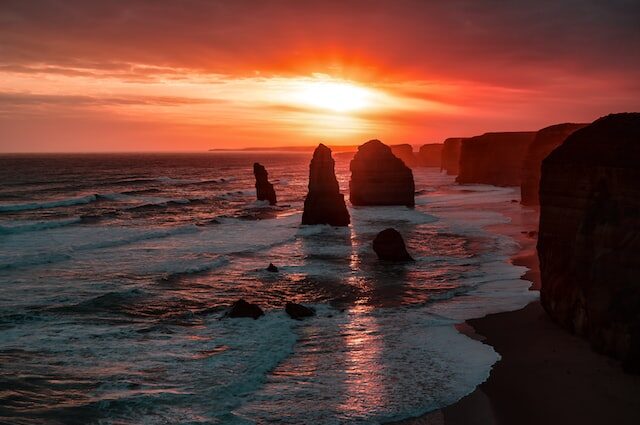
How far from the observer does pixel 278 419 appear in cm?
1338

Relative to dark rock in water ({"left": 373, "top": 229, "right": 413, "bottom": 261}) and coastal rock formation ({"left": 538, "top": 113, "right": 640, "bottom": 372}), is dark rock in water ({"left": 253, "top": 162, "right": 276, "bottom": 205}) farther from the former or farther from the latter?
coastal rock formation ({"left": 538, "top": 113, "right": 640, "bottom": 372})

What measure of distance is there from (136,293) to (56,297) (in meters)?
3.42

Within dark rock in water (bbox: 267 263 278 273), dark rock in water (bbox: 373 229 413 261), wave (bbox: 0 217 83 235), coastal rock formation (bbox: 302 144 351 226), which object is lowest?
wave (bbox: 0 217 83 235)

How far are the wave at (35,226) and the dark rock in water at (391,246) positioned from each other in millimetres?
31966

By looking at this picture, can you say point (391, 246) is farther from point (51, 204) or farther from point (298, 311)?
point (51, 204)

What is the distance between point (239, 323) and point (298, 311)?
2403 mm

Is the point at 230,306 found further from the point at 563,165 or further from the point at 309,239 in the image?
the point at 309,239

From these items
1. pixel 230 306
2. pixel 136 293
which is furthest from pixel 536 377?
pixel 136 293

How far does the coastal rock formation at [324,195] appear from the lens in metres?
47.4

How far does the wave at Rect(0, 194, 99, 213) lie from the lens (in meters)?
65.6

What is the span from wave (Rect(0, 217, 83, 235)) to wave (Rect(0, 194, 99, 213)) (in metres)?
14.5

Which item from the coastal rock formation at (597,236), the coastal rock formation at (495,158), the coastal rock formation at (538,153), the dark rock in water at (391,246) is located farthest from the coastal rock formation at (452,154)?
the coastal rock formation at (597,236)

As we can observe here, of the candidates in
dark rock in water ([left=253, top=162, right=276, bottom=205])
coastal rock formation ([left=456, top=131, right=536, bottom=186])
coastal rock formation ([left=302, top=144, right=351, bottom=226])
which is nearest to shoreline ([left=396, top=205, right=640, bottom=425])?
coastal rock formation ([left=302, top=144, right=351, bottom=226])

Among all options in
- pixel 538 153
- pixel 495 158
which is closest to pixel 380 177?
pixel 538 153
